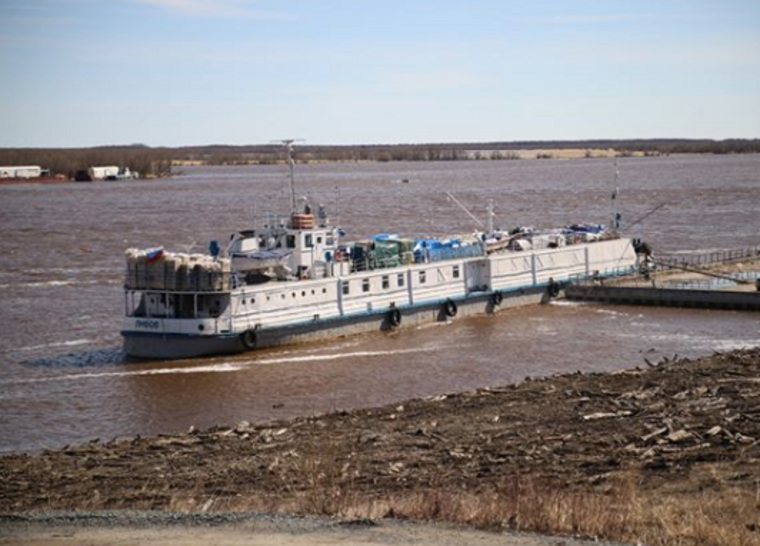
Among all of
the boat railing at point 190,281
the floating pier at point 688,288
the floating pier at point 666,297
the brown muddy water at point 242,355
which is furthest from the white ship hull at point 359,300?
the floating pier at point 688,288

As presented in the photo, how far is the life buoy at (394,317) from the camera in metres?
49.2

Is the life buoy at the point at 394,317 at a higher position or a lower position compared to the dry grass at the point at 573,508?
lower

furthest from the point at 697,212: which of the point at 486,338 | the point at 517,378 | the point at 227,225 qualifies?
the point at 517,378

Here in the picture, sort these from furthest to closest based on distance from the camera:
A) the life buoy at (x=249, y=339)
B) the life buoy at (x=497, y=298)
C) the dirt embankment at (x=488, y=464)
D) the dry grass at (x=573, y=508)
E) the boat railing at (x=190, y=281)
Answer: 1. the life buoy at (x=497, y=298)
2. the life buoy at (x=249, y=339)
3. the boat railing at (x=190, y=281)
4. the dirt embankment at (x=488, y=464)
5. the dry grass at (x=573, y=508)

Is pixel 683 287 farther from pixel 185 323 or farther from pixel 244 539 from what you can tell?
pixel 244 539

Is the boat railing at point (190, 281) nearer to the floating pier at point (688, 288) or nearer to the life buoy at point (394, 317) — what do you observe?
the life buoy at point (394, 317)

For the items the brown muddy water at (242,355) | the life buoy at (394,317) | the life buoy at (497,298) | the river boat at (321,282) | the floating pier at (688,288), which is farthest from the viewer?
the life buoy at (497,298)

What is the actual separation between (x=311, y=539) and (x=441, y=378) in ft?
74.2

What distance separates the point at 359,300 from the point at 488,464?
2522cm

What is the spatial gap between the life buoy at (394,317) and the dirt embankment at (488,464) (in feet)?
54.9

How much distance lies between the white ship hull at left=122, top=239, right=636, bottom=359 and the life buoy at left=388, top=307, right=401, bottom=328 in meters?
0.04

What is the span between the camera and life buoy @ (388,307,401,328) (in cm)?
4919

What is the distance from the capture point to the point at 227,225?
95375 millimetres

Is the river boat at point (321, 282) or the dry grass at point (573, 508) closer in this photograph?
the dry grass at point (573, 508)
